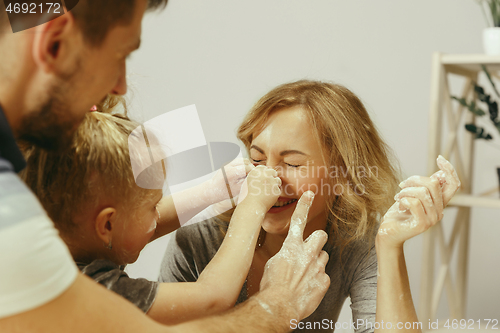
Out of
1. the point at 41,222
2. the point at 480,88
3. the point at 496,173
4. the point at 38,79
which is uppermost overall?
the point at 38,79

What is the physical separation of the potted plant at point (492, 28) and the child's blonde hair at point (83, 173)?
3.72ft

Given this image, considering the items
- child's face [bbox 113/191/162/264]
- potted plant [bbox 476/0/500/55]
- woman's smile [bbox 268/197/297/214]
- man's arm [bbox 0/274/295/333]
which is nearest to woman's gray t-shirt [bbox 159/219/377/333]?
woman's smile [bbox 268/197/297/214]

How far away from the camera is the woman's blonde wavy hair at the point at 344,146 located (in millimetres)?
897

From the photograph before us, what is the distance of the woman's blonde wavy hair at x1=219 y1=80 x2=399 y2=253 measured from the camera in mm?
897

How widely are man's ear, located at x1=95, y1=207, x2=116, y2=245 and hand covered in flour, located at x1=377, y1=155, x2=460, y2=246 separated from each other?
47 cm

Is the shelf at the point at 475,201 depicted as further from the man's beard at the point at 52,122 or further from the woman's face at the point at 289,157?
the man's beard at the point at 52,122

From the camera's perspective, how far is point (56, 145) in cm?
53

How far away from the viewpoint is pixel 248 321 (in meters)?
0.61

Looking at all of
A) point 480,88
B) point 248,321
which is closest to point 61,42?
point 248,321

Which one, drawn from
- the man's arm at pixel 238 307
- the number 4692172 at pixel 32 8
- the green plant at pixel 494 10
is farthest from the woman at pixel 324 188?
the green plant at pixel 494 10

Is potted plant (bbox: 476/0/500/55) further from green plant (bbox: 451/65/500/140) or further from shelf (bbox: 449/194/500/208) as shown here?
shelf (bbox: 449/194/500/208)

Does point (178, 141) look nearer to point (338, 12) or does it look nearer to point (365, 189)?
point (365, 189)

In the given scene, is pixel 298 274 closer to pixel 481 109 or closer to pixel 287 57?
pixel 287 57

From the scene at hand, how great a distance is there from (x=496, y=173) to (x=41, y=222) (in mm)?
1482
